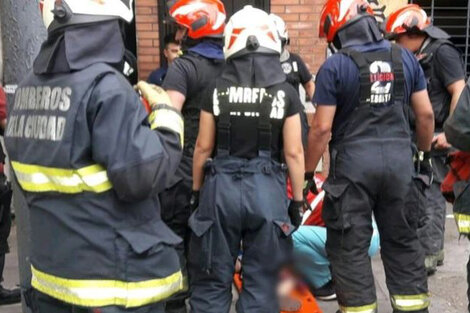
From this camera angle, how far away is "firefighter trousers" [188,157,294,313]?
11.3 feet

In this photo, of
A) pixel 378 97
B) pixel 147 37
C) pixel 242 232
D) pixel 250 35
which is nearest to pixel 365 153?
pixel 378 97

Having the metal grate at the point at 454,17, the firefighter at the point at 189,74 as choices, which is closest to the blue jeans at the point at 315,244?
the firefighter at the point at 189,74

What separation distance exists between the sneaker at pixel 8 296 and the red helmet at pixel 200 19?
2.24m

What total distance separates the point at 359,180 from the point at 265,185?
0.60 meters

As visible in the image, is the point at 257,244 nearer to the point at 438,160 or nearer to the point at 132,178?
the point at 132,178

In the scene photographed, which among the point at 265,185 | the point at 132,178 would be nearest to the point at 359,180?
the point at 265,185

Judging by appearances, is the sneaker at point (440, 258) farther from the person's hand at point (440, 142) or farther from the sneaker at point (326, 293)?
the sneaker at point (326, 293)

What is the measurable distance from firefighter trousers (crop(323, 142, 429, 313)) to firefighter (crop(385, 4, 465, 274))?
79 centimetres

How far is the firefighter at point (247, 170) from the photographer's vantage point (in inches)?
135

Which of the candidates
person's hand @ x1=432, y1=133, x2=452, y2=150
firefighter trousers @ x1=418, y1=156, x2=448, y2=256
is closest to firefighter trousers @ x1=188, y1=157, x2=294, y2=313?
person's hand @ x1=432, y1=133, x2=452, y2=150

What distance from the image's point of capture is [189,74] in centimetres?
390

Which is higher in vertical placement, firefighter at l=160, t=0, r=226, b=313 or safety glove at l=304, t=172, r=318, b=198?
firefighter at l=160, t=0, r=226, b=313

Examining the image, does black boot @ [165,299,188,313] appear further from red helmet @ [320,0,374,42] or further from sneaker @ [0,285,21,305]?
red helmet @ [320,0,374,42]

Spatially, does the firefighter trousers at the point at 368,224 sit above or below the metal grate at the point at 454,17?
below
